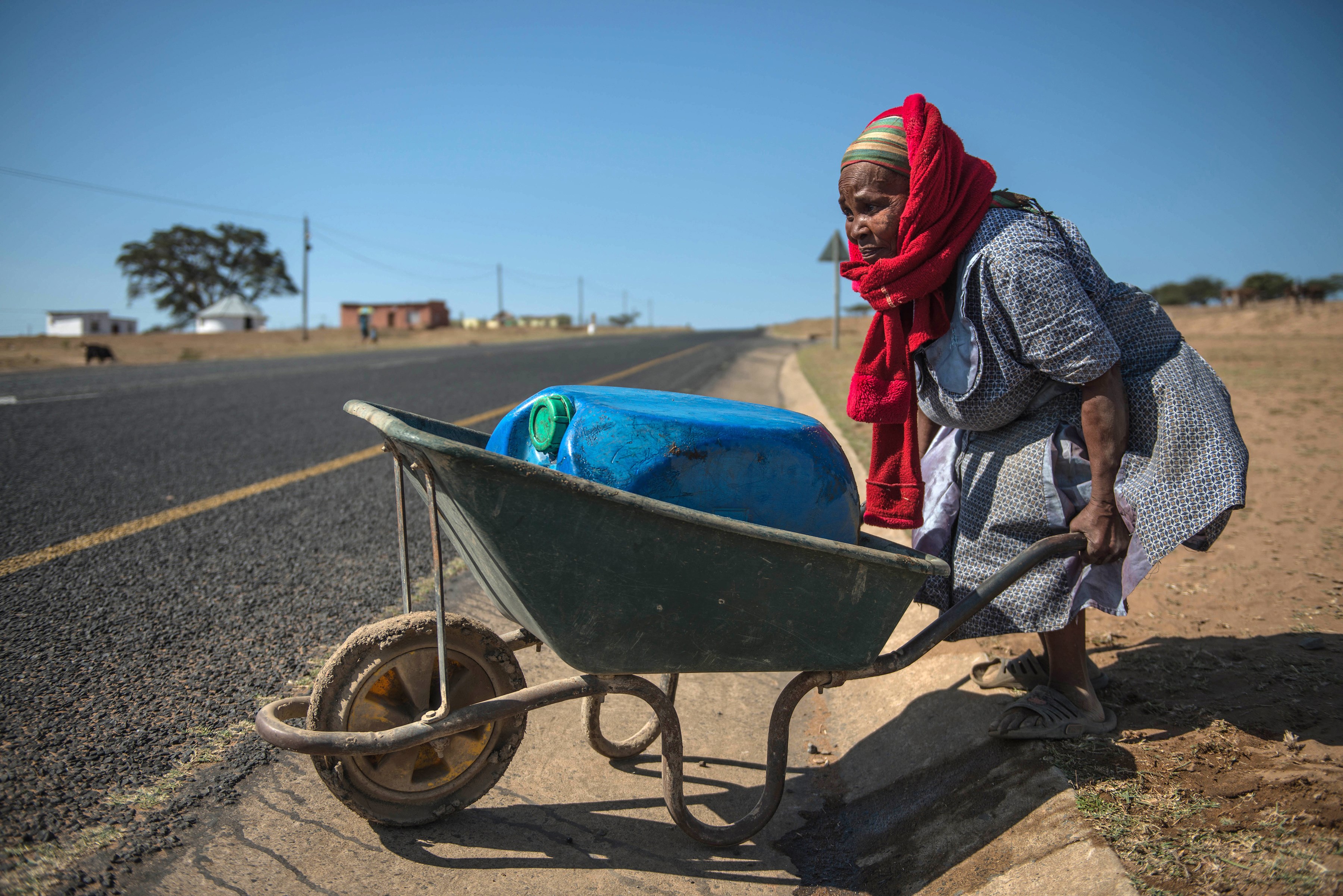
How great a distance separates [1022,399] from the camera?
198 cm

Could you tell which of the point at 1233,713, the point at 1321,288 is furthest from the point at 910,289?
the point at 1321,288

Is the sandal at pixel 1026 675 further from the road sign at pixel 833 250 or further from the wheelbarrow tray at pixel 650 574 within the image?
the road sign at pixel 833 250

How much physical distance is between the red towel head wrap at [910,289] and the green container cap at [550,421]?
0.80m

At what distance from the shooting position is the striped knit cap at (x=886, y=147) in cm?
185

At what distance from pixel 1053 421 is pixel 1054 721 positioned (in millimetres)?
856

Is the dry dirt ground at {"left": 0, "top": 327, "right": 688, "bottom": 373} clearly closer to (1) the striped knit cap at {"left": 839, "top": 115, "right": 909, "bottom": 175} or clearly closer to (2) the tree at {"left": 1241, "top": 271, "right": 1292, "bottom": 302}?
(1) the striped knit cap at {"left": 839, "top": 115, "right": 909, "bottom": 175}

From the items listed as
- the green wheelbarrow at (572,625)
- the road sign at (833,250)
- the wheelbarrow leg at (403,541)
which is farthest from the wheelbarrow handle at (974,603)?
the road sign at (833,250)

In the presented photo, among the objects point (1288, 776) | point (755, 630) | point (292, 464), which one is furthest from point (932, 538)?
point (292, 464)

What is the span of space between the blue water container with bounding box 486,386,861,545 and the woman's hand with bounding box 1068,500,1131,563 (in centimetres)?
62

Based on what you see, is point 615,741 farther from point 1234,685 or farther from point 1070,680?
point 1234,685

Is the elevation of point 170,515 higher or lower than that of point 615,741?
higher

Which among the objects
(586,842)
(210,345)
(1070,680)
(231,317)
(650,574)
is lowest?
(586,842)

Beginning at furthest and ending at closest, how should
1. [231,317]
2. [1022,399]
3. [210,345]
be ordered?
[231,317] → [210,345] → [1022,399]

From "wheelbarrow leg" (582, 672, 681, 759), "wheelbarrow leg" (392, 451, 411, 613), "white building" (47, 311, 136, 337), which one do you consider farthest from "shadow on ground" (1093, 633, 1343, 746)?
"white building" (47, 311, 136, 337)
